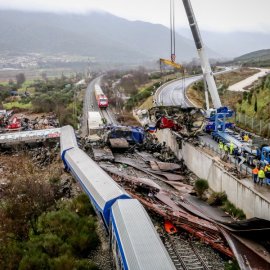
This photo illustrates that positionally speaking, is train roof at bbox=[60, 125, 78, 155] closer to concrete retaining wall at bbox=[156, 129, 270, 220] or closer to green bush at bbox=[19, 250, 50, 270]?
concrete retaining wall at bbox=[156, 129, 270, 220]

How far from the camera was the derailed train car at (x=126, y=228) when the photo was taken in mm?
11793

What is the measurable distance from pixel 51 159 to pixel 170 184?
520 inches

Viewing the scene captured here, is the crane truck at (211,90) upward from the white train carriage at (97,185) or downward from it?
upward

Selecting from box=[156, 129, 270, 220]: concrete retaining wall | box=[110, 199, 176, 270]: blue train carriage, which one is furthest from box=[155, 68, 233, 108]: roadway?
box=[110, 199, 176, 270]: blue train carriage

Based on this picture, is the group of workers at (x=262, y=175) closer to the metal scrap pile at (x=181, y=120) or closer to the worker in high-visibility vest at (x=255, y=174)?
the worker in high-visibility vest at (x=255, y=174)

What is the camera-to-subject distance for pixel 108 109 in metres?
67.7

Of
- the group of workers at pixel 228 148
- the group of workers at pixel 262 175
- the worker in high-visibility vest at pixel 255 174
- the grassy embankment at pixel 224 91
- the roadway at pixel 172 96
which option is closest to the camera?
the group of workers at pixel 262 175

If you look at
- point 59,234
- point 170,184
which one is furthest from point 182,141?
point 59,234

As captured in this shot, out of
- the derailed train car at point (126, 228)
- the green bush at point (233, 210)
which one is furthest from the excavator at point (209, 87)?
the derailed train car at point (126, 228)

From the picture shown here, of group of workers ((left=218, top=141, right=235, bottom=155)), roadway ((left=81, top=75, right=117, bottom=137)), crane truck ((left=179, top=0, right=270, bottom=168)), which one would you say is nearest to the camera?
group of workers ((left=218, top=141, right=235, bottom=155))

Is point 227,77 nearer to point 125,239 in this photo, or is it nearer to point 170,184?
point 170,184

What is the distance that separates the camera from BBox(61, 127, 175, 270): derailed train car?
1179 cm

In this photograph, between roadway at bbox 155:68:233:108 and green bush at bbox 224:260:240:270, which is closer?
green bush at bbox 224:260:240:270

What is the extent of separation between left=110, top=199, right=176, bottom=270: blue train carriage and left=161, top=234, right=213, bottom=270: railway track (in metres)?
3.53
